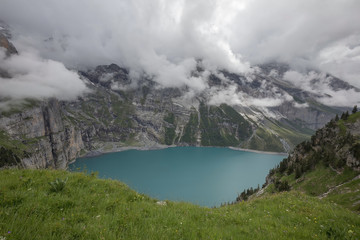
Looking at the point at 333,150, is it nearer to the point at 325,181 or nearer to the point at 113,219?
the point at 325,181

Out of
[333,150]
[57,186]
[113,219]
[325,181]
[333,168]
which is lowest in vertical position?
[325,181]

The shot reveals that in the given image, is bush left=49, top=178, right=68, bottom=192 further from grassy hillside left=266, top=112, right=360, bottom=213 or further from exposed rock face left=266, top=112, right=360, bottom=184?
exposed rock face left=266, top=112, right=360, bottom=184

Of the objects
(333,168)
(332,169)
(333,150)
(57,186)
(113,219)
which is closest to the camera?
(113,219)

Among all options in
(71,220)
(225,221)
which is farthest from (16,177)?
(225,221)

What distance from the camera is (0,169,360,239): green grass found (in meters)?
3.87

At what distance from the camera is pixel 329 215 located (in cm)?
753

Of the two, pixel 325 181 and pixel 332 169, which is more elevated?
pixel 332 169

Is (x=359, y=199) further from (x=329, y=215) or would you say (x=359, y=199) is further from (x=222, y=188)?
(x=222, y=188)

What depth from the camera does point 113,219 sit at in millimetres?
4988

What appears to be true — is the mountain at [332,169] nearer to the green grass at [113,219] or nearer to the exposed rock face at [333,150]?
the exposed rock face at [333,150]

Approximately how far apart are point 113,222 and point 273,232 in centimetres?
495

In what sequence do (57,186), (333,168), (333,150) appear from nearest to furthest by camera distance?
(57,186) → (333,168) → (333,150)

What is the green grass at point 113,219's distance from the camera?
12.7ft

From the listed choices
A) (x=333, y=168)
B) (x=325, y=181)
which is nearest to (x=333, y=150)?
(x=333, y=168)
